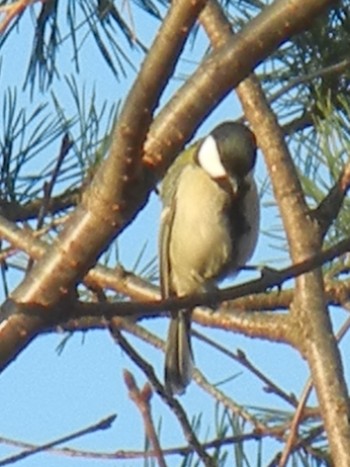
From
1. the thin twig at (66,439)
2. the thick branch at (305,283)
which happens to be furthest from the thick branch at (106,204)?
the thick branch at (305,283)

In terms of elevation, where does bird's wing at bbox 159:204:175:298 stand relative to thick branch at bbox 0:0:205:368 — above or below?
above

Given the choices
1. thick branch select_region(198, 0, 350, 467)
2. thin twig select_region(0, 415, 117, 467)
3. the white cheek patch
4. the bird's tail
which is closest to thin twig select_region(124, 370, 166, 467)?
thin twig select_region(0, 415, 117, 467)

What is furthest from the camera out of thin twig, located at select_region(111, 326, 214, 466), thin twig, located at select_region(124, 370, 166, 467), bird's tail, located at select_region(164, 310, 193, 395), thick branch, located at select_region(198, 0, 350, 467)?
bird's tail, located at select_region(164, 310, 193, 395)

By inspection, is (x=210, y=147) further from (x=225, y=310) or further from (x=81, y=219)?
(x=81, y=219)

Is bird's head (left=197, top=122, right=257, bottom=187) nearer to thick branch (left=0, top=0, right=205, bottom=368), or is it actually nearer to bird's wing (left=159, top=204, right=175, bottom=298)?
bird's wing (left=159, top=204, right=175, bottom=298)

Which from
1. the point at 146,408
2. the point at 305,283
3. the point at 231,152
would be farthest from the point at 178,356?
the point at 146,408

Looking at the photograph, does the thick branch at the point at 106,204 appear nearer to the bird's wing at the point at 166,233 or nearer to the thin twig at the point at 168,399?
the thin twig at the point at 168,399

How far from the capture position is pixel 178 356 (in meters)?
1.98

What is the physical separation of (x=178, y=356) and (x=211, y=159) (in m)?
0.29

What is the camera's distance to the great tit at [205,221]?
76.8 inches

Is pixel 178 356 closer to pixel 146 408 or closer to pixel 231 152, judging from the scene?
pixel 231 152

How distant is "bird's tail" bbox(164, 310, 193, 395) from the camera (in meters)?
1.92

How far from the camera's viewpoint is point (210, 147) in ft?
6.60

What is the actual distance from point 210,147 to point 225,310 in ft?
1.61
